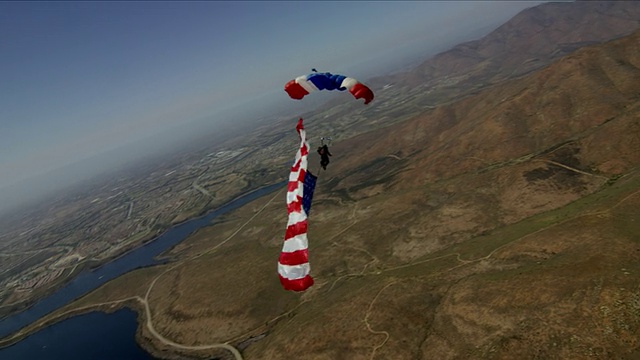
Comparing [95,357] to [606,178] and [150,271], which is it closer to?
[150,271]

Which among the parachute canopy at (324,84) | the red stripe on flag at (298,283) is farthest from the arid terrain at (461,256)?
the parachute canopy at (324,84)

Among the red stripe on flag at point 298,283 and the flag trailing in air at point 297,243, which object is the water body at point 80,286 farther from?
the red stripe on flag at point 298,283

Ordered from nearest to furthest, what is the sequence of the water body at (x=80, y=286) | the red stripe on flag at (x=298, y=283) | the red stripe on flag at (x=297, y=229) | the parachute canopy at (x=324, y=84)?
the red stripe on flag at (x=298, y=283) < the red stripe on flag at (x=297, y=229) < the parachute canopy at (x=324, y=84) < the water body at (x=80, y=286)

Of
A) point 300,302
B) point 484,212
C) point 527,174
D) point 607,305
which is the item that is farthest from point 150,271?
point 607,305

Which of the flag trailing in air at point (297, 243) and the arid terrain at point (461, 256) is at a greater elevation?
the flag trailing in air at point (297, 243)

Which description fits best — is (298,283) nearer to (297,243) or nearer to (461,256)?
(297,243)

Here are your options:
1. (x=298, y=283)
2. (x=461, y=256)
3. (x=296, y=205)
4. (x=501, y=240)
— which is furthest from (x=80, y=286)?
(x=298, y=283)

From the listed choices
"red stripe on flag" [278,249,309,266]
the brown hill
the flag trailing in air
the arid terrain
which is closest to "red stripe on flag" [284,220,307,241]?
the flag trailing in air
